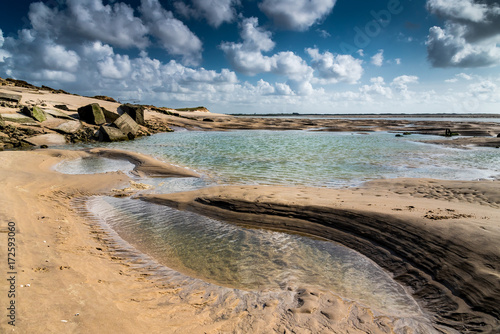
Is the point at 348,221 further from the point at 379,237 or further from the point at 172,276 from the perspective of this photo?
the point at 172,276

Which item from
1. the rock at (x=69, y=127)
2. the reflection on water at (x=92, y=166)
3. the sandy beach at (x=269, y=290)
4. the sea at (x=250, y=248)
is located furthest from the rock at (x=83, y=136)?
the sandy beach at (x=269, y=290)

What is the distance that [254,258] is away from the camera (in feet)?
16.7

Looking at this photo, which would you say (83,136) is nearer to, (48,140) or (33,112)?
(48,140)

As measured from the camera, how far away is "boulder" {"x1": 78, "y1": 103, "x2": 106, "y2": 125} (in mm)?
27344

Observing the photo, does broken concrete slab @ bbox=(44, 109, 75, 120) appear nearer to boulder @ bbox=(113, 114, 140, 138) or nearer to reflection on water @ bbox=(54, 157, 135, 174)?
boulder @ bbox=(113, 114, 140, 138)

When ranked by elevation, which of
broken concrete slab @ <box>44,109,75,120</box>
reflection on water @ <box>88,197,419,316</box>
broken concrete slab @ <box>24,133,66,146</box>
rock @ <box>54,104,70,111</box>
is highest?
rock @ <box>54,104,70,111</box>

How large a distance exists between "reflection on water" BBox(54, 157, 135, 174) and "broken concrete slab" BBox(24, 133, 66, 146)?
8415 mm

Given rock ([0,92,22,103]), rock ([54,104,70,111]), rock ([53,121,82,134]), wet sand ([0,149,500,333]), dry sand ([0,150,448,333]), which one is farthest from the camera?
rock ([54,104,70,111])

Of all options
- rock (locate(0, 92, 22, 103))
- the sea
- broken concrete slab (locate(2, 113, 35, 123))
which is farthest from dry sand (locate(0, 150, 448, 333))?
rock (locate(0, 92, 22, 103))

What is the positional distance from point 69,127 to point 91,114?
3543 millimetres

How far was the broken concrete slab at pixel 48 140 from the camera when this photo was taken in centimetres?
2021

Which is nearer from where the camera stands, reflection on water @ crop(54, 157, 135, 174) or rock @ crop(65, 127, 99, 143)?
reflection on water @ crop(54, 157, 135, 174)

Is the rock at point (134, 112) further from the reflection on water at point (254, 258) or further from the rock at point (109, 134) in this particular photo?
the reflection on water at point (254, 258)

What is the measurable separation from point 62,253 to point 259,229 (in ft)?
13.3
